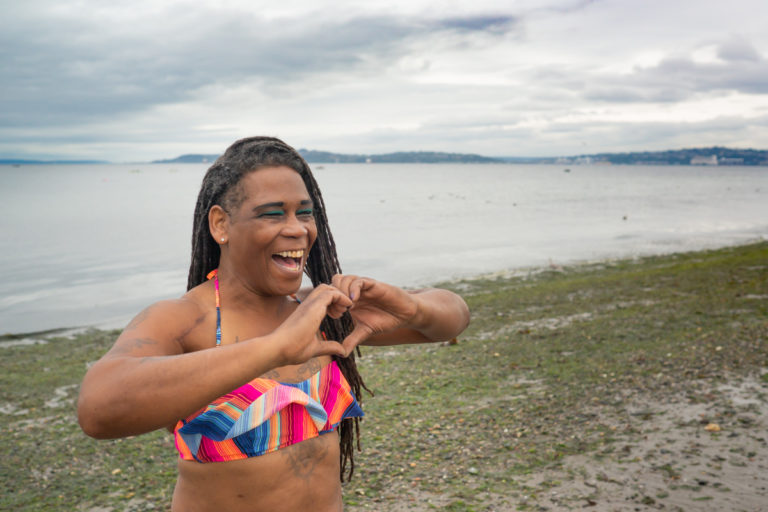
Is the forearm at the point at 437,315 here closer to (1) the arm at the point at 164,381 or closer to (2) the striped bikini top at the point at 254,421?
(2) the striped bikini top at the point at 254,421

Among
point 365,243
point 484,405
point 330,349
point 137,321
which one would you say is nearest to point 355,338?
point 330,349

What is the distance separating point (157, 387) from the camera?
1951 millimetres

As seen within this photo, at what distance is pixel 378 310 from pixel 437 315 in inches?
13.7

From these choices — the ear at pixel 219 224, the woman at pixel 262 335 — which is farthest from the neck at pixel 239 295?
the ear at pixel 219 224

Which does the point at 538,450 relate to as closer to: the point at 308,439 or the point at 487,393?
the point at 487,393

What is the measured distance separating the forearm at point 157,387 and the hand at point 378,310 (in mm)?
721

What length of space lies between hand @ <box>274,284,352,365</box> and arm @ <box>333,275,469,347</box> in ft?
0.57

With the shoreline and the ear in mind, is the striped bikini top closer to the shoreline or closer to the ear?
the ear

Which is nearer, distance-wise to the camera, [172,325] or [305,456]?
[172,325]

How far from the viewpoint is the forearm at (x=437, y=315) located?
9.82 ft

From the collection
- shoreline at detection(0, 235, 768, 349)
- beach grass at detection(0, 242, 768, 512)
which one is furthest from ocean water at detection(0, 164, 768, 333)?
beach grass at detection(0, 242, 768, 512)

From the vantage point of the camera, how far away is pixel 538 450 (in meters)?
7.43

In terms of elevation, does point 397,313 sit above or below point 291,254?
below

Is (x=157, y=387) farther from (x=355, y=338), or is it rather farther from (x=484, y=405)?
(x=484, y=405)
